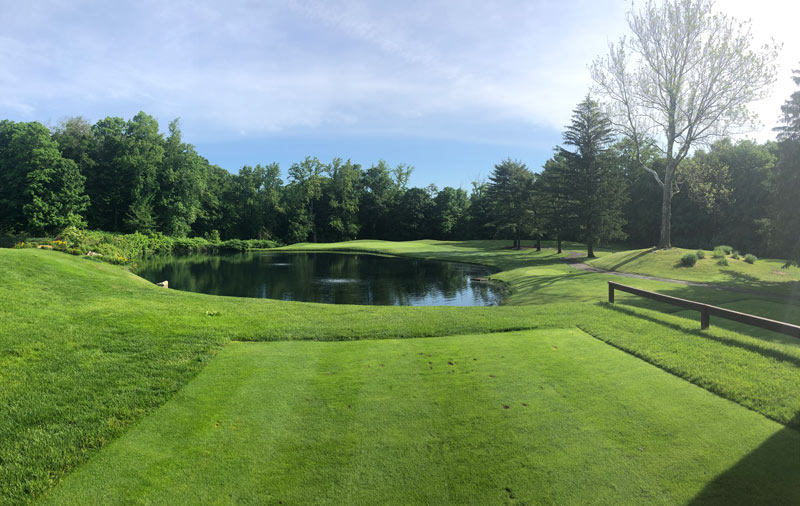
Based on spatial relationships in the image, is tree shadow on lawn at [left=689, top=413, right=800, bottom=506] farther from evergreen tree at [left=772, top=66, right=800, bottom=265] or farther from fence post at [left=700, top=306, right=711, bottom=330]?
evergreen tree at [left=772, top=66, right=800, bottom=265]

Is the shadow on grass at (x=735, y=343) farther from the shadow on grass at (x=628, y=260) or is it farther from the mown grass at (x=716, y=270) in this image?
the shadow on grass at (x=628, y=260)

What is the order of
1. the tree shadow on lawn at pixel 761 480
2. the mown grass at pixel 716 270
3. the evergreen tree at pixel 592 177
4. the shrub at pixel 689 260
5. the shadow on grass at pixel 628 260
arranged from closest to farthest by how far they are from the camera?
the tree shadow on lawn at pixel 761 480 < the mown grass at pixel 716 270 < the shrub at pixel 689 260 < the shadow on grass at pixel 628 260 < the evergreen tree at pixel 592 177

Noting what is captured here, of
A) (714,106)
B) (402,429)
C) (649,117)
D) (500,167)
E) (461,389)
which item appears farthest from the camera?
(500,167)

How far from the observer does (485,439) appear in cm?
409

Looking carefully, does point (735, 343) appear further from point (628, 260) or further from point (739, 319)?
point (628, 260)

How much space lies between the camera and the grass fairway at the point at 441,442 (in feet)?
11.0

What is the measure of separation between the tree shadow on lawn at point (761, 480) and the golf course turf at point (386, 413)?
0.06ft

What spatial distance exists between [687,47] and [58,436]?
30202 mm

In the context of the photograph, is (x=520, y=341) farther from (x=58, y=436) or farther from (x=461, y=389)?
(x=58, y=436)

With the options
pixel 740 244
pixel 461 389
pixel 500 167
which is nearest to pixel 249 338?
pixel 461 389

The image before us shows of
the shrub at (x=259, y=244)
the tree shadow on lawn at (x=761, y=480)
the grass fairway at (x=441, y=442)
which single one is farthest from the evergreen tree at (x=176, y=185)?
the tree shadow on lawn at (x=761, y=480)

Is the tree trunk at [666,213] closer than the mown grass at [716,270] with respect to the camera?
No

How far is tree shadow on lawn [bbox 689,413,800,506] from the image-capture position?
10.8ft

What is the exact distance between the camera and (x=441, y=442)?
405 cm
